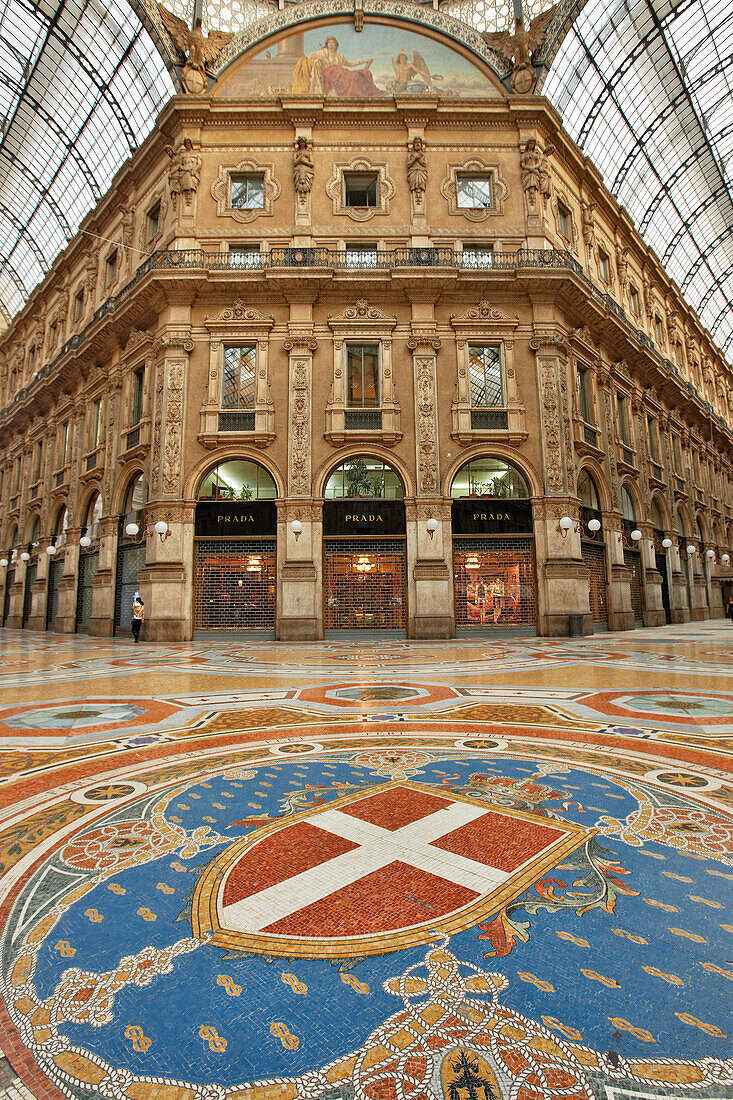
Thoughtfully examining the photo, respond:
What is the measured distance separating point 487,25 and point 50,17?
694 inches

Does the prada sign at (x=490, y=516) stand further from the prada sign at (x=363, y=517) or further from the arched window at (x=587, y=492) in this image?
the arched window at (x=587, y=492)

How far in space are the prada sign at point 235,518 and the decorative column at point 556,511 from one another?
855 cm

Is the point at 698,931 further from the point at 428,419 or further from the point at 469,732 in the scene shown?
the point at 428,419

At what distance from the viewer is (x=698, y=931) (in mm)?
1518

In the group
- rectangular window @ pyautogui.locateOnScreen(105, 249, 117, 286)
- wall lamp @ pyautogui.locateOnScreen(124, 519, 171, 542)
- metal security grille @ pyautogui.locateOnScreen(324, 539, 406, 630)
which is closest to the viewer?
wall lamp @ pyautogui.locateOnScreen(124, 519, 171, 542)

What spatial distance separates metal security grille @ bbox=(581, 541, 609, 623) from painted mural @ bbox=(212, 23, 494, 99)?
55.6 ft

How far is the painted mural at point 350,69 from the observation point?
18.8m

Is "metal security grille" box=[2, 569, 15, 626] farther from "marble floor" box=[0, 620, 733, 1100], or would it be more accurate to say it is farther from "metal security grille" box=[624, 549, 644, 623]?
"metal security grille" box=[624, 549, 644, 623]

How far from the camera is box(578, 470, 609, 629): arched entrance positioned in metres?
18.2

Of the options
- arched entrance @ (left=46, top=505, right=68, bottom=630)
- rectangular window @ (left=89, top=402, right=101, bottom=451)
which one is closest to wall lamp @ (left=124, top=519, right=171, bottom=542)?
rectangular window @ (left=89, top=402, right=101, bottom=451)

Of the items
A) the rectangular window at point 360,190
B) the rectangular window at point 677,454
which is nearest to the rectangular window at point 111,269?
the rectangular window at point 360,190

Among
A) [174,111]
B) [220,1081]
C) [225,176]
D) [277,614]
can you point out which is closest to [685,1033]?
[220,1081]

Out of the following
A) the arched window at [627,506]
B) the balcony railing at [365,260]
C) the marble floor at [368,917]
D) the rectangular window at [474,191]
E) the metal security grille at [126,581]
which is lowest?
the marble floor at [368,917]

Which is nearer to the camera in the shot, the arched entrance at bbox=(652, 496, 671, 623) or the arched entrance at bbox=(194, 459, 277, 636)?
the arched entrance at bbox=(194, 459, 277, 636)
